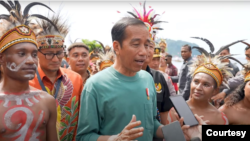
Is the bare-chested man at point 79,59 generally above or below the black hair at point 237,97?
above

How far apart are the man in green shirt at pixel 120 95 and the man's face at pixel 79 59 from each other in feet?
7.60

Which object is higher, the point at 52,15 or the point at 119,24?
the point at 52,15

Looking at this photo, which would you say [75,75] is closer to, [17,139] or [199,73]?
[17,139]

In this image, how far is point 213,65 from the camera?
3.50 m

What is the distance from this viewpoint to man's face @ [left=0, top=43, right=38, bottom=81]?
6.63 feet

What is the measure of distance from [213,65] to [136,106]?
1.90m

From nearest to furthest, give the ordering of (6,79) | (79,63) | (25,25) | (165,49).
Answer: (6,79), (25,25), (79,63), (165,49)

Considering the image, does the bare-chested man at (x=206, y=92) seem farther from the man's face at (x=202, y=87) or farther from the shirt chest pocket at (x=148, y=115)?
the shirt chest pocket at (x=148, y=115)

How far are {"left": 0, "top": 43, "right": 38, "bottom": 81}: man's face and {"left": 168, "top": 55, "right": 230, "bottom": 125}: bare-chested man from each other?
76.6 inches

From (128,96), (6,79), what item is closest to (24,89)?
(6,79)

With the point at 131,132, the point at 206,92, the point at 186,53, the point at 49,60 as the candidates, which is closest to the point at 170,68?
the point at 186,53

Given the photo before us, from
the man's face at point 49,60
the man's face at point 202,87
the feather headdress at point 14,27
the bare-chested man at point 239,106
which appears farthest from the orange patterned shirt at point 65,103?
the bare-chested man at point 239,106

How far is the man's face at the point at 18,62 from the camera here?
202 cm

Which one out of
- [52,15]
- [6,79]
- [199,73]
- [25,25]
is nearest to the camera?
[6,79]
